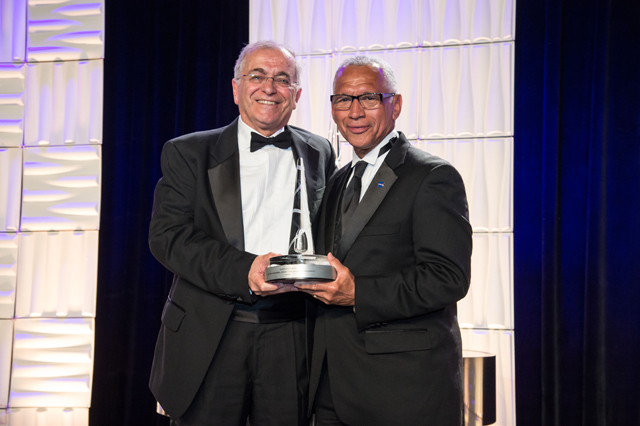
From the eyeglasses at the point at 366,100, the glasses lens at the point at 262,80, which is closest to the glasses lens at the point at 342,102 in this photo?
the eyeglasses at the point at 366,100

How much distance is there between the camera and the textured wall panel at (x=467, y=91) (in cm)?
425

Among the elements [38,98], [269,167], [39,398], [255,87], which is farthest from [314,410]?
[38,98]

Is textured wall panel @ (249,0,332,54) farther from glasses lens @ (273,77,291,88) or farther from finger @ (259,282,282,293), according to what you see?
finger @ (259,282,282,293)

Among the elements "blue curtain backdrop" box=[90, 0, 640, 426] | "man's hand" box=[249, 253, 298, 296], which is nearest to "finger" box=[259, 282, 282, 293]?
"man's hand" box=[249, 253, 298, 296]

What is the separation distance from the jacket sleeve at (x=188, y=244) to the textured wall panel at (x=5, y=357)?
3275mm

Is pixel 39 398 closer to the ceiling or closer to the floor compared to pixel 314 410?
closer to the floor

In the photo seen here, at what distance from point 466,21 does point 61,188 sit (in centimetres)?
363

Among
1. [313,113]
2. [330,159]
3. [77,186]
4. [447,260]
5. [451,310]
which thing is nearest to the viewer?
[447,260]

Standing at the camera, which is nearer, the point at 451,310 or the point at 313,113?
the point at 451,310

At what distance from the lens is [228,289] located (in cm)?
215

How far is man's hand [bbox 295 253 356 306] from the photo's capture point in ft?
6.43
